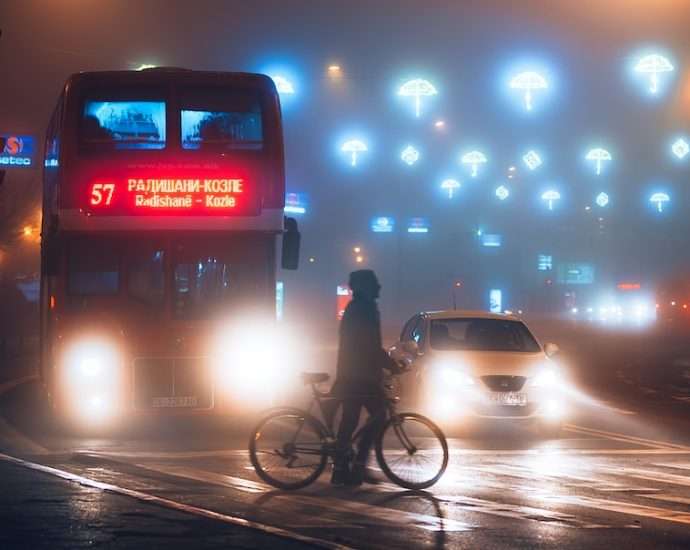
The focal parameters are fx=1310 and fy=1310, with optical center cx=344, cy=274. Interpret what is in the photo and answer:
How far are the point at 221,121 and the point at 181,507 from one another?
277 inches

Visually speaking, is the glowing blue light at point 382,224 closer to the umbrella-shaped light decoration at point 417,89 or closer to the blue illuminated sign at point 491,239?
the blue illuminated sign at point 491,239

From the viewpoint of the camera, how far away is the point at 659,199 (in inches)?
1921

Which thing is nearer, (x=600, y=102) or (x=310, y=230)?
(x=600, y=102)

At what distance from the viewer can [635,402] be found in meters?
24.0

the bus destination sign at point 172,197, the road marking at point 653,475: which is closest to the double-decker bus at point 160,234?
the bus destination sign at point 172,197

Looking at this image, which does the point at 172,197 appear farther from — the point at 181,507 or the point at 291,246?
the point at 181,507

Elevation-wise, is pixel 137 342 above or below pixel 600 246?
below

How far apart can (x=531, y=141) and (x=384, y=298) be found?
4087 centimetres

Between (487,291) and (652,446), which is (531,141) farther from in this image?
(487,291)

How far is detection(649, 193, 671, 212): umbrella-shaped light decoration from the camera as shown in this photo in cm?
4878

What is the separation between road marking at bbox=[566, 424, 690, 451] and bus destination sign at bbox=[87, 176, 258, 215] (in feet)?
18.0

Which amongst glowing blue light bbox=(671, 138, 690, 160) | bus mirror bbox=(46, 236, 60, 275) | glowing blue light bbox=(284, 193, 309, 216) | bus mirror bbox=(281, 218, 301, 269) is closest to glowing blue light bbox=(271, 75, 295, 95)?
glowing blue light bbox=(671, 138, 690, 160)

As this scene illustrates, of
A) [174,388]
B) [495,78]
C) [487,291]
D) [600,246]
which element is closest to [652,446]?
[174,388]

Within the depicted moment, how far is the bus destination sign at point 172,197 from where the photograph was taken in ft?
51.0
